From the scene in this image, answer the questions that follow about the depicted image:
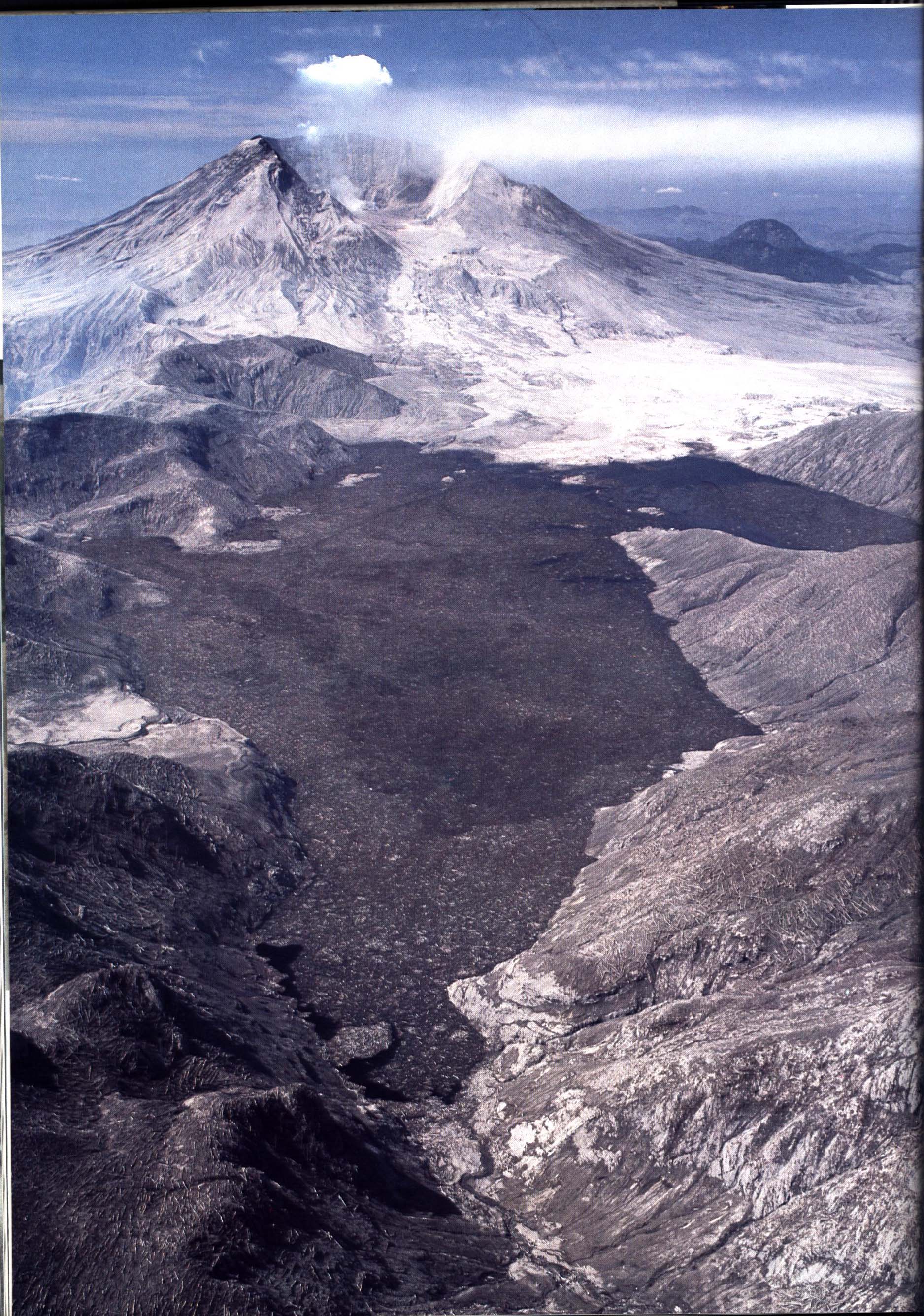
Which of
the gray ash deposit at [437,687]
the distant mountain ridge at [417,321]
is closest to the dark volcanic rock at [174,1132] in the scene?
the gray ash deposit at [437,687]

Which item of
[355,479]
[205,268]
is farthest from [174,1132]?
[205,268]

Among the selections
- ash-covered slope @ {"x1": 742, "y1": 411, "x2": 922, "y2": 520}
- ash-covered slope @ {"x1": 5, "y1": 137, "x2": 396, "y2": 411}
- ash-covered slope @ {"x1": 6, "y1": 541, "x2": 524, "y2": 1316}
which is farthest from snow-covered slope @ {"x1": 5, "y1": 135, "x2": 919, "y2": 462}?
ash-covered slope @ {"x1": 6, "y1": 541, "x2": 524, "y2": 1316}

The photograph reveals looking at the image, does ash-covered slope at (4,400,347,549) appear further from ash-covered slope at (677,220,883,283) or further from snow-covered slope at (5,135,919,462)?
ash-covered slope at (677,220,883,283)

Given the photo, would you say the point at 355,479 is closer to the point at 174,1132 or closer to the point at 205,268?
the point at 205,268

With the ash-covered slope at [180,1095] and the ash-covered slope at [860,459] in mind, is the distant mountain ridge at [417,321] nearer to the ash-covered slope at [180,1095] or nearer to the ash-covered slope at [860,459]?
the ash-covered slope at [860,459]

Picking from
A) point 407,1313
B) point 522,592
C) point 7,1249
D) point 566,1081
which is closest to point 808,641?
point 522,592
